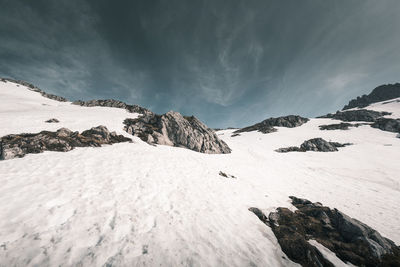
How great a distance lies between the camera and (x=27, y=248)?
182 inches

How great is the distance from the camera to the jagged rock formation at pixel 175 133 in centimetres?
2657

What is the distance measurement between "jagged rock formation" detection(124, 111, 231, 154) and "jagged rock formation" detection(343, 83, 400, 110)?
190 metres

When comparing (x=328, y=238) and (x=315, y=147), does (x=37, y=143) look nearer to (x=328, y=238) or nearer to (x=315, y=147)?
(x=328, y=238)

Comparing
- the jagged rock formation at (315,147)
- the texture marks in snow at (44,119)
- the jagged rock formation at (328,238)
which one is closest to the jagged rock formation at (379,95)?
the jagged rock formation at (315,147)

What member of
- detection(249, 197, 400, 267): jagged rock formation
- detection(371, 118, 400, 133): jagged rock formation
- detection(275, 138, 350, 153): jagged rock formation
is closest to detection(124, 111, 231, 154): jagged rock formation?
detection(249, 197, 400, 267): jagged rock formation

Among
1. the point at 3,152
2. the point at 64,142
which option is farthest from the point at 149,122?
the point at 3,152

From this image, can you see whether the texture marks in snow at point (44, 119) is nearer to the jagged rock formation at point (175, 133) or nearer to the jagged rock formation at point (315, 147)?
the jagged rock formation at point (175, 133)

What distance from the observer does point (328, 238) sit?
8.03 meters

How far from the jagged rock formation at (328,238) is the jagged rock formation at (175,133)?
62.7 ft

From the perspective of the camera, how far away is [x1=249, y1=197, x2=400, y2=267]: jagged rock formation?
21.5 feet

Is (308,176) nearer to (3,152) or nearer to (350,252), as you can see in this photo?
(350,252)

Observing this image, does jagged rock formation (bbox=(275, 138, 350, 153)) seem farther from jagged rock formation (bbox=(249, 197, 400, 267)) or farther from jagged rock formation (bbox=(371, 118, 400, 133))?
jagged rock formation (bbox=(249, 197, 400, 267))

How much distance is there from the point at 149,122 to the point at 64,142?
19.0 metres

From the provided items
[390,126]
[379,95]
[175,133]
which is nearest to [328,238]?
[175,133]
